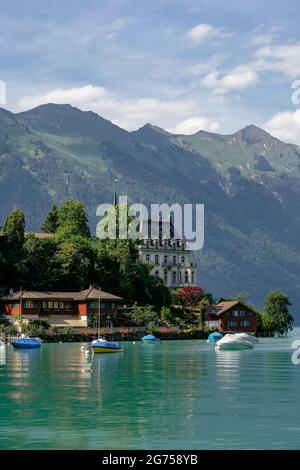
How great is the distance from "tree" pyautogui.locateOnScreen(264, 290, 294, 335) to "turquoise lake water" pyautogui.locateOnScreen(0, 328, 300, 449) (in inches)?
4463

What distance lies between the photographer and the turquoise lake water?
3397 cm

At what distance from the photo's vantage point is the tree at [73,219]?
16288cm

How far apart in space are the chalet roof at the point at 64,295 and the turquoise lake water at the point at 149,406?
62754mm

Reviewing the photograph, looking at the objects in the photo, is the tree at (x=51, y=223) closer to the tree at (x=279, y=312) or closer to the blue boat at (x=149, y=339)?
the tree at (x=279, y=312)

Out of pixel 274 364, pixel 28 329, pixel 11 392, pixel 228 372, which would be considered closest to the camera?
pixel 11 392

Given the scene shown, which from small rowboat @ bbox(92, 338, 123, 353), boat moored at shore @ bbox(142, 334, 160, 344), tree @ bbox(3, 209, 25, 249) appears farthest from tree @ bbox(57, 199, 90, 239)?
small rowboat @ bbox(92, 338, 123, 353)

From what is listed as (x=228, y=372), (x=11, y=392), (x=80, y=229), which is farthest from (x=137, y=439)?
(x=80, y=229)

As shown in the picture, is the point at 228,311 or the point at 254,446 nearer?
the point at 254,446

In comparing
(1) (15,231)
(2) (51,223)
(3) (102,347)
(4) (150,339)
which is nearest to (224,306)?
(4) (150,339)

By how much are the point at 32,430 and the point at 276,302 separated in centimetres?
15647

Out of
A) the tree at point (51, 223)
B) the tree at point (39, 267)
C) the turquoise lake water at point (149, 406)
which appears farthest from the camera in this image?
the tree at point (51, 223)

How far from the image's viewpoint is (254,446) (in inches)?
1288

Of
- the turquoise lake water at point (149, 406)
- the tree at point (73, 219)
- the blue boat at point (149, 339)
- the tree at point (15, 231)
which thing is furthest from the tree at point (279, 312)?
the turquoise lake water at point (149, 406)
